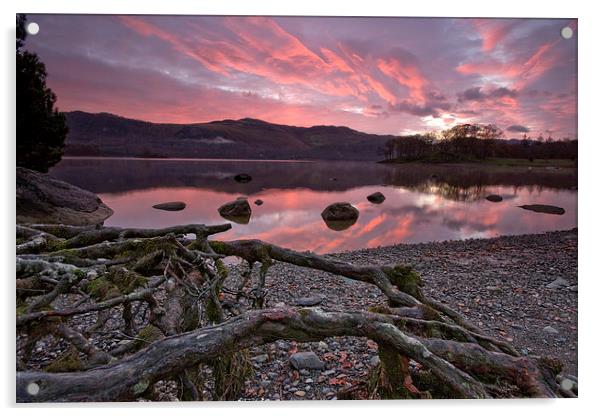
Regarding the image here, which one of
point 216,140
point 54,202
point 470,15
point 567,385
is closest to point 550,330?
point 567,385

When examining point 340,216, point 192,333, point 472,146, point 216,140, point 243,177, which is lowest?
point 192,333

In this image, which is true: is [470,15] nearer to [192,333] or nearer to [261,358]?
[192,333]

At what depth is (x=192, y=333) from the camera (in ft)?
7.35

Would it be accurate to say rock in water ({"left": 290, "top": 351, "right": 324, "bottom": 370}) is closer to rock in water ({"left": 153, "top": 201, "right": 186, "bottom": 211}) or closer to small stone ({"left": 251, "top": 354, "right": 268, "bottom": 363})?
small stone ({"left": 251, "top": 354, "right": 268, "bottom": 363})

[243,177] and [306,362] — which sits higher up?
[243,177]

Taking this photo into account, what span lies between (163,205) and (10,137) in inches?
69.7

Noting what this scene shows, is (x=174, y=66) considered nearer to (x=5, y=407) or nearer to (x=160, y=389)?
(x=160, y=389)

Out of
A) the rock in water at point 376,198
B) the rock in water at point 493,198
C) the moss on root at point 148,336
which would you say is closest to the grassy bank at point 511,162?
the rock in water at point 493,198

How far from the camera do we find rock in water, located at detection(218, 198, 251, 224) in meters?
5.12

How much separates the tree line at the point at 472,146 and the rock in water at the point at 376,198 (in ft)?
4.69

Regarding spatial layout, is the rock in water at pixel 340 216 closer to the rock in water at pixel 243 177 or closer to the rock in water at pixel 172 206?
the rock in water at pixel 243 177

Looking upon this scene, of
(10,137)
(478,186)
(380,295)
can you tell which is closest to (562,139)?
(478,186)

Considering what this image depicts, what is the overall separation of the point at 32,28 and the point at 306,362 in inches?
159

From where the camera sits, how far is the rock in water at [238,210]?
5.12 m
